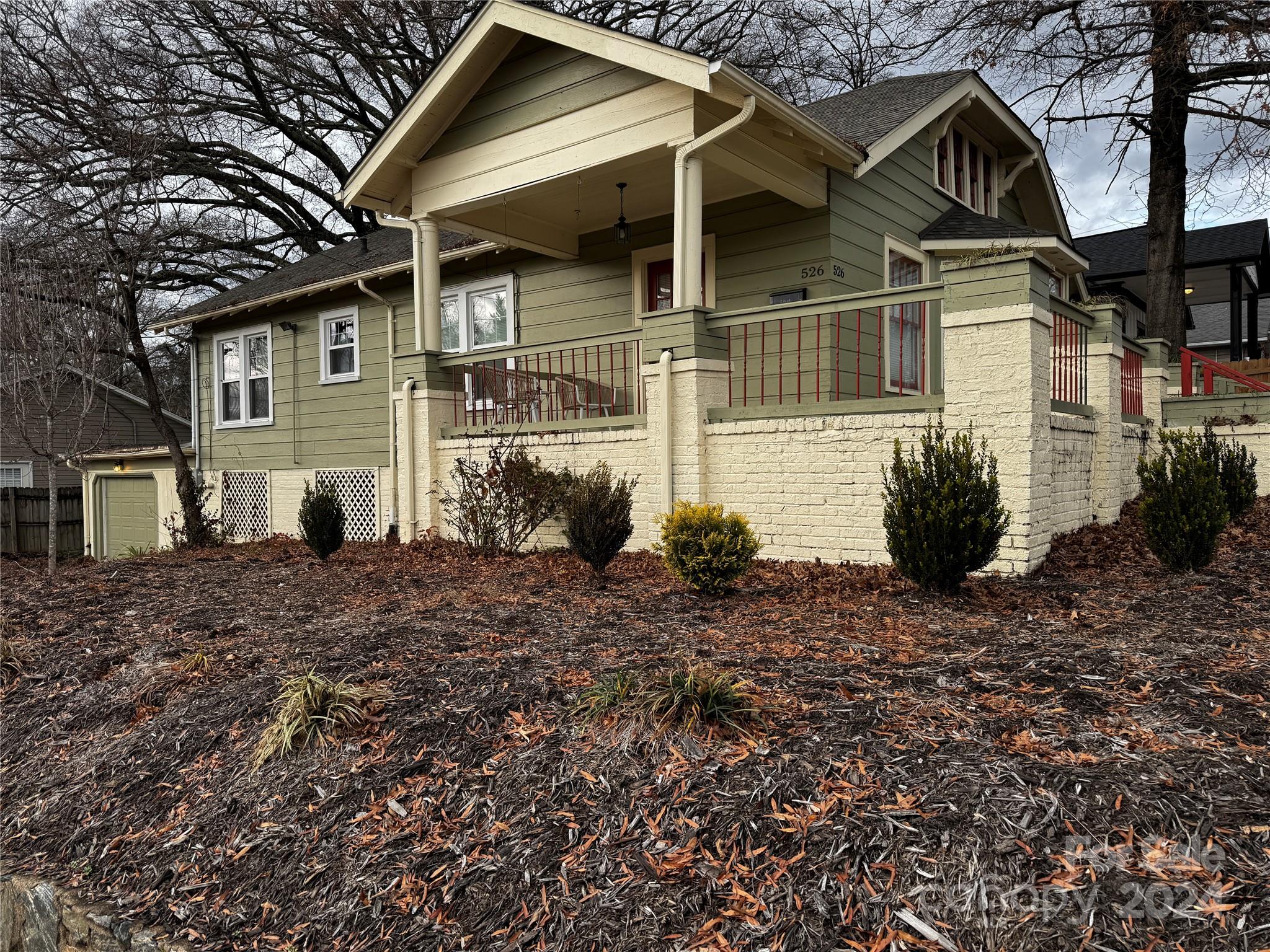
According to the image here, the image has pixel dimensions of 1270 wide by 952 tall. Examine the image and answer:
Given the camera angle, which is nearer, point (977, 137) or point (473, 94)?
point (473, 94)

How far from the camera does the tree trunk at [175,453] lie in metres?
12.9

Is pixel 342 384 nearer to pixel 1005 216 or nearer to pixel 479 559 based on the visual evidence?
pixel 479 559

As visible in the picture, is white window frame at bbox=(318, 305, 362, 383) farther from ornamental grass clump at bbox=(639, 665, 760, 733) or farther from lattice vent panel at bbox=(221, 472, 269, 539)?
ornamental grass clump at bbox=(639, 665, 760, 733)

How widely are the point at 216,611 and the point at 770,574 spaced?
437 centimetres

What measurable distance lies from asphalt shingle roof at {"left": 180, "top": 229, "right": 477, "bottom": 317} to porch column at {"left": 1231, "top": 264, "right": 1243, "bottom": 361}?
55.8ft

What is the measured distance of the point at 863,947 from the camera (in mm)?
2322

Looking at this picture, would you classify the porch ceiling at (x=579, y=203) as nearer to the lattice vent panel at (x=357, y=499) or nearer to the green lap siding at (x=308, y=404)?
the green lap siding at (x=308, y=404)

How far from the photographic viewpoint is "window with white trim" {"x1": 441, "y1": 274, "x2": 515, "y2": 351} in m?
12.2

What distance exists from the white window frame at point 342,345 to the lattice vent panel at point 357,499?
5.65ft

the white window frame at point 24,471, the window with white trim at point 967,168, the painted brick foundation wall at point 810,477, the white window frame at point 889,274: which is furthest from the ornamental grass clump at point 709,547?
the white window frame at point 24,471

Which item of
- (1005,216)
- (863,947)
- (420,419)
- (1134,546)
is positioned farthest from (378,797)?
(1005,216)

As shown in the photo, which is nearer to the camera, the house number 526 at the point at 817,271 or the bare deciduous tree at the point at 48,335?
the bare deciduous tree at the point at 48,335

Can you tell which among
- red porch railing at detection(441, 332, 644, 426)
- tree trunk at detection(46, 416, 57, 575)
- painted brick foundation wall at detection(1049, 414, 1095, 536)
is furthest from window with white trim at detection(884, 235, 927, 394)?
tree trunk at detection(46, 416, 57, 575)

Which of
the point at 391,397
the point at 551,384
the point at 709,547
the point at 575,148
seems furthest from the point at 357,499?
the point at 709,547
